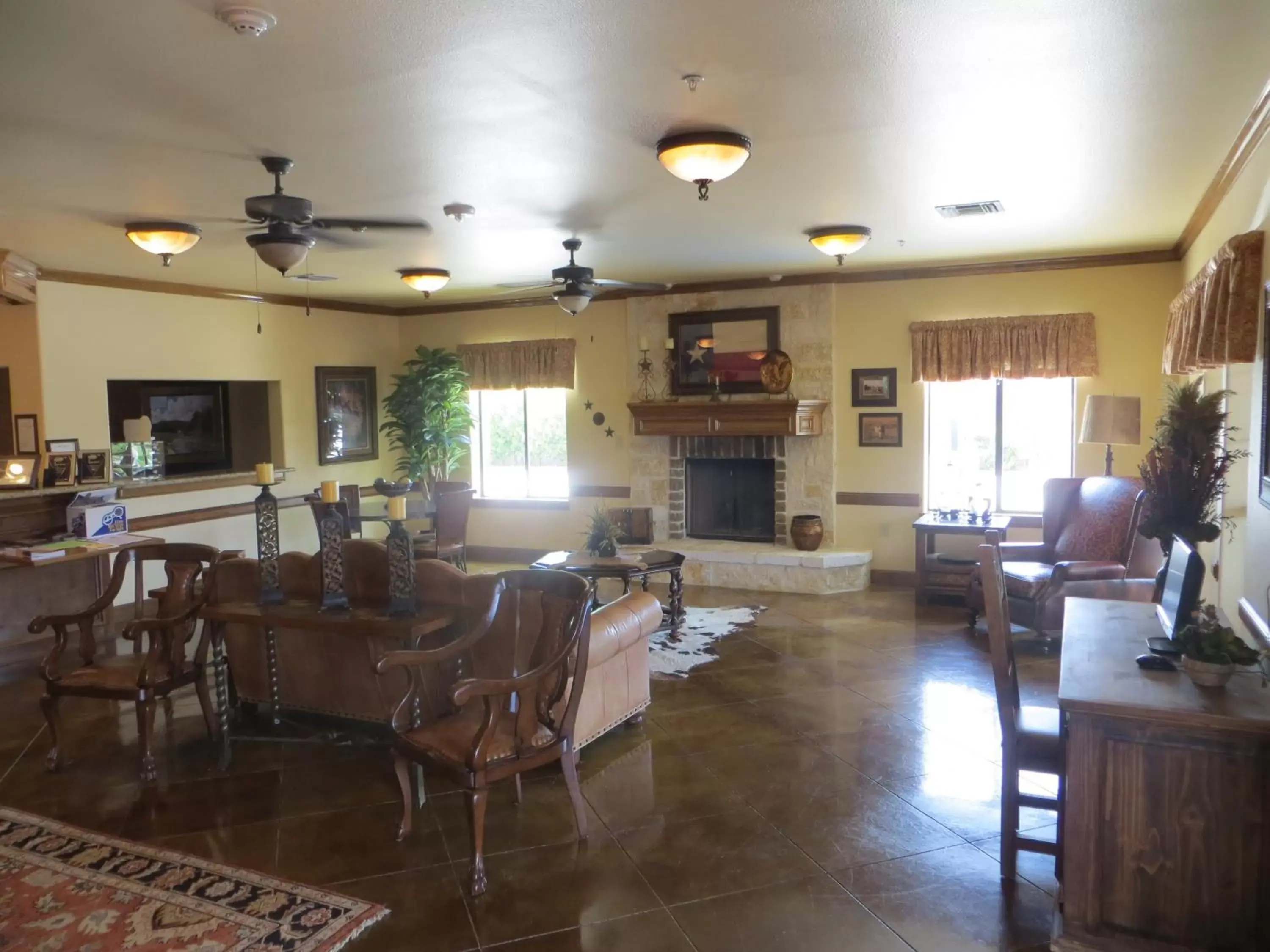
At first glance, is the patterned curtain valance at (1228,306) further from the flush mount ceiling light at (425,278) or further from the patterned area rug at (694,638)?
the flush mount ceiling light at (425,278)

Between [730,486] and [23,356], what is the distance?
5.83 m

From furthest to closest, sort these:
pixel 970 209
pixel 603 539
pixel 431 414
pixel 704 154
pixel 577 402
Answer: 1. pixel 577 402
2. pixel 431 414
3. pixel 603 539
4. pixel 970 209
5. pixel 704 154

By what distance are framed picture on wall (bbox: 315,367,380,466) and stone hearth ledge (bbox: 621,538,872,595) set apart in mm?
3544

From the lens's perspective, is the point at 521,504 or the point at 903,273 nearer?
the point at 903,273

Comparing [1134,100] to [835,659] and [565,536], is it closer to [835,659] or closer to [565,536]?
[835,659]

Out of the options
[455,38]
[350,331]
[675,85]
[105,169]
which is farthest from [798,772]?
[350,331]

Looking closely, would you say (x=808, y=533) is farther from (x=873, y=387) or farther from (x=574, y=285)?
(x=574, y=285)

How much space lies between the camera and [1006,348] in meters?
7.22

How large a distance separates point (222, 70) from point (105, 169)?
1.55m

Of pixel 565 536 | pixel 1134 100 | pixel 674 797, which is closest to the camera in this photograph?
pixel 1134 100

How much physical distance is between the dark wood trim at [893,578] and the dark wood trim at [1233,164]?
3.32m

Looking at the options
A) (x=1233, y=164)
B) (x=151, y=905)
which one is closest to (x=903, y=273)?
(x=1233, y=164)

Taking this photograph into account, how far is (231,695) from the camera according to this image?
4641mm

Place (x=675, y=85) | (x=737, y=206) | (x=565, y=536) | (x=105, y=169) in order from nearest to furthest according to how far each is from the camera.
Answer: (x=675, y=85) < (x=105, y=169) < (x=737, y=206) < (x=565, y=536)
